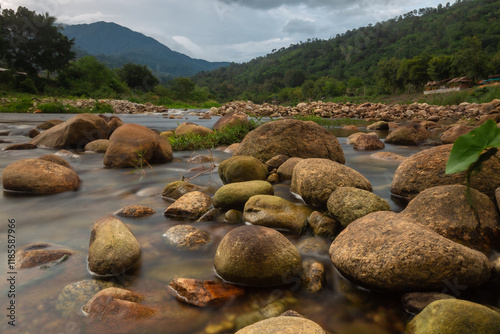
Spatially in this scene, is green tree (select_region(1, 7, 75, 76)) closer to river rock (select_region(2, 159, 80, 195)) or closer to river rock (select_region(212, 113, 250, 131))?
river rock (select_region(212, 113, 250, 131))

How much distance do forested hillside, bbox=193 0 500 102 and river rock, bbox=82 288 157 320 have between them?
62.7m

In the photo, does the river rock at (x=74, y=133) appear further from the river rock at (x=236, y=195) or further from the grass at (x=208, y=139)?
the river rock at (x=236, y=195)

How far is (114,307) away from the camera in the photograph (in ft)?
6.78

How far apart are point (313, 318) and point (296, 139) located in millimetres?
4553

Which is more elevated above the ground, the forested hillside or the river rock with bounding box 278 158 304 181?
the forested hillside

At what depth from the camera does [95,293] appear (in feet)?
7.55

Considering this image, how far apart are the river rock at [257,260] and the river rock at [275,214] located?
2.56 feet

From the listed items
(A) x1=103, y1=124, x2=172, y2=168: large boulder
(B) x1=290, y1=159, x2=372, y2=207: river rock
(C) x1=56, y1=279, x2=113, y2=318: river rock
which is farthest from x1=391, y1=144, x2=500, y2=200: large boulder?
(A) x1=103, y1=124, x2=172, y2=168: large boulder

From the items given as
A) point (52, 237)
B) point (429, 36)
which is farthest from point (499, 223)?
point (429, 36)

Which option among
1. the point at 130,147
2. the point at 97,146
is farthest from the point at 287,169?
the point at 97,146

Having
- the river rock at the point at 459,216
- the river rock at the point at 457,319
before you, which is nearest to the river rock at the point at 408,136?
the river rock at the point at 459,216

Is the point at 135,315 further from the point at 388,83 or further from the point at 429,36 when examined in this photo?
the point at 429,36

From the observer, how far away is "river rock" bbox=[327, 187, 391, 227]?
327 cm

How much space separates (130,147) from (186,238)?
4179 mm
